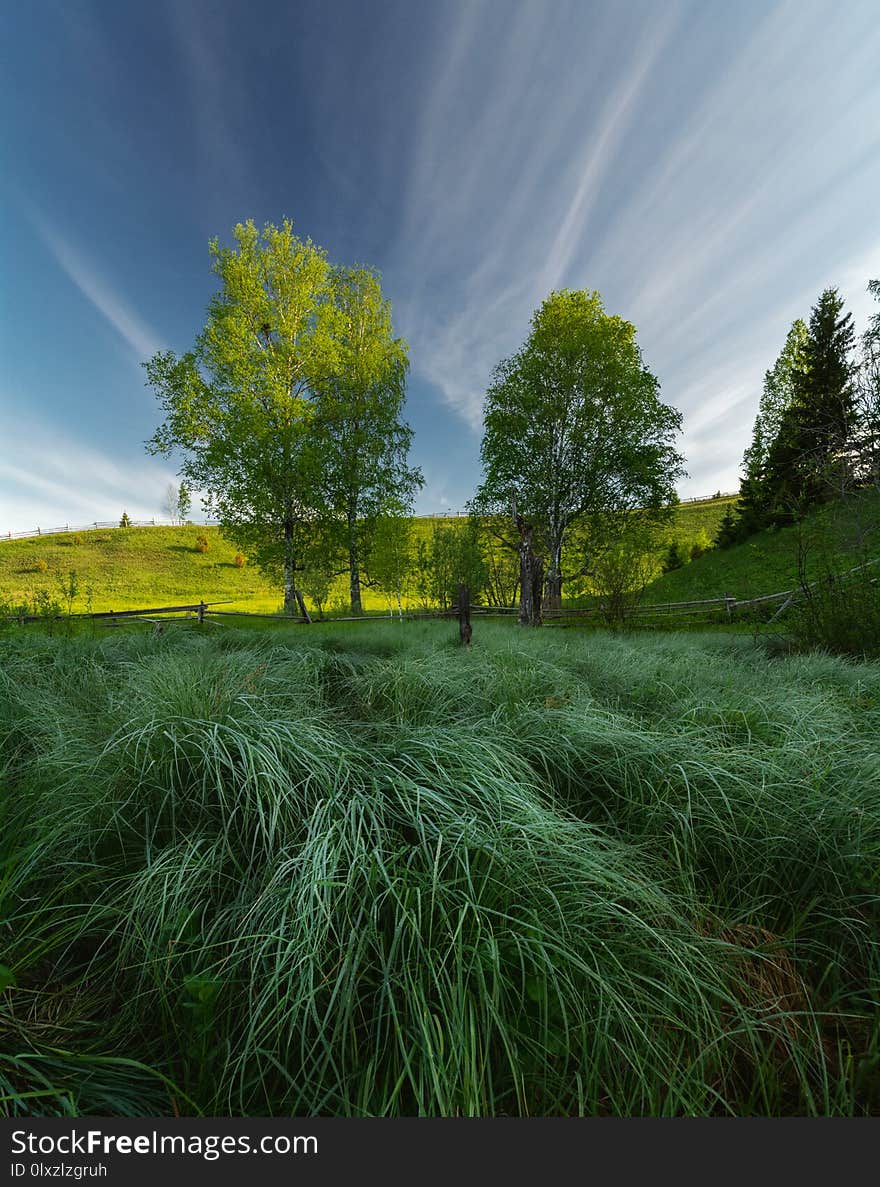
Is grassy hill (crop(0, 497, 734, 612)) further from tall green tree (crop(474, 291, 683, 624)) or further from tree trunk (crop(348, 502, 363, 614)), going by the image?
tall green tree (crop(474, 291, 683, 624))

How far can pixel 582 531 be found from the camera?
18.2 metres

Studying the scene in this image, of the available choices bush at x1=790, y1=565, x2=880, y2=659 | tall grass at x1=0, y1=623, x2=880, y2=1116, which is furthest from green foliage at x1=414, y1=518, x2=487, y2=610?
tall grass at x1=0, y1=623, x2=880, y2=1116

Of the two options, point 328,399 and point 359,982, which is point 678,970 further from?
point 328,399

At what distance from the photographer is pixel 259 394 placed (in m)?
15.5

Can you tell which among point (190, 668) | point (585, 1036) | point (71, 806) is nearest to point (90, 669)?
point (190, 668)

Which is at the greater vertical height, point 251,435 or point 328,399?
point 328,399

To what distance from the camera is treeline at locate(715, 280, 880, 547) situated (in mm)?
5953

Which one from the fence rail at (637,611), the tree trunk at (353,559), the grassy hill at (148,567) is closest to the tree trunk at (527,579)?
the fence rail at (637,611)

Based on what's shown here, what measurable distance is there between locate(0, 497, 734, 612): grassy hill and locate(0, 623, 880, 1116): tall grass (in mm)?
23894

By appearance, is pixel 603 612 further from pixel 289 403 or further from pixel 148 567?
pixel 148 567

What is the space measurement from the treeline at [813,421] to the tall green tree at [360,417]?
13.3 meters

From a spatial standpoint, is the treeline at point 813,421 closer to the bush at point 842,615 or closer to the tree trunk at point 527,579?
the bush at point 842,615

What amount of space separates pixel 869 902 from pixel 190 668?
411cm

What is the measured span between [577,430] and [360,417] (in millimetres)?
9238
